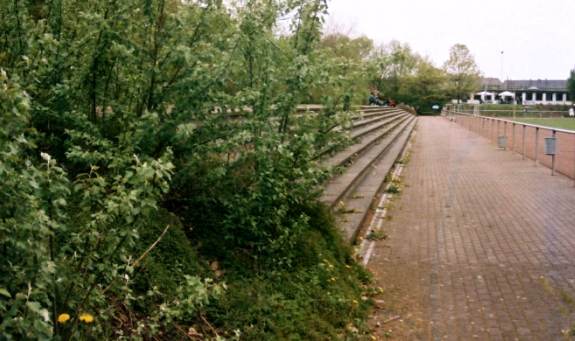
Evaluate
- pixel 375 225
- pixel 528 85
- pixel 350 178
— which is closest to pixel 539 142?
pixel 350 178

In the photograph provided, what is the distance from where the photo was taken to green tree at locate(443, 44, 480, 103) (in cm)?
9594

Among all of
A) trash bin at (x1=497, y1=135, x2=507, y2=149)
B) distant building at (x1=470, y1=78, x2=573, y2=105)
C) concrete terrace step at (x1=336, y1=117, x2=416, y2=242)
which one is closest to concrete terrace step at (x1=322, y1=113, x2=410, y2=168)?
concrete terrace step at (x1=336, y1=117, x2=416, y2=242)

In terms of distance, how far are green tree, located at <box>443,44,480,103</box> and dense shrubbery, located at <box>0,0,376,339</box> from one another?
93.2 metres

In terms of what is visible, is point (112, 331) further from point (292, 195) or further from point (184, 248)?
point (292, 195)

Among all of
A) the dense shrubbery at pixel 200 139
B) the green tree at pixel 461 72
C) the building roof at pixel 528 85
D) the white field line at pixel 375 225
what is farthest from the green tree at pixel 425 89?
the dense shrubbery at pixel 200 139

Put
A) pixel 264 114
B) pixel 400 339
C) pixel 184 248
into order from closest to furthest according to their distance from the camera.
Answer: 1. pixel 184 248
2. pixel 400 339
3. pixel 264 114

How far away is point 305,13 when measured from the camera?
6863mm

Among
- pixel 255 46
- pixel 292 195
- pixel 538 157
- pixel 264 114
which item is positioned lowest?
pixel 538 157

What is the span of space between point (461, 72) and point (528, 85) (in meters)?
49.7

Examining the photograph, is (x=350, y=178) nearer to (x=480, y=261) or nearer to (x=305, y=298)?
(x=480, y=261)

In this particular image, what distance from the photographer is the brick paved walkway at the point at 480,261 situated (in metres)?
5.69

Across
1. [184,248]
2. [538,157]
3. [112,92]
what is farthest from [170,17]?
[538,157]

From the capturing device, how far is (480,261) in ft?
25.3

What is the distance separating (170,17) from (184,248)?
1840 millimetres
